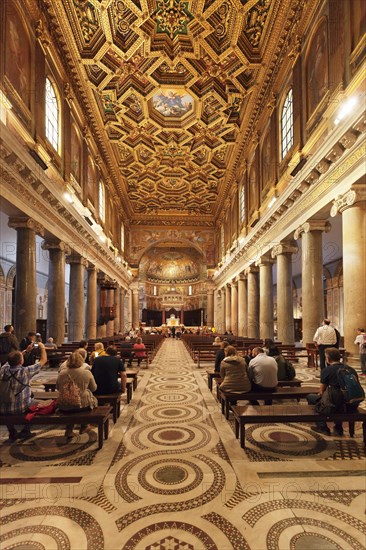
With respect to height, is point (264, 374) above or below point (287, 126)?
below

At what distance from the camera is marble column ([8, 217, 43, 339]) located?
8867 millimetres

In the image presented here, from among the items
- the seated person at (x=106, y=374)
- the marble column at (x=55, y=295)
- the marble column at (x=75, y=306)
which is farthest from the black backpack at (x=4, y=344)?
the marble column at (x=75, y=306)

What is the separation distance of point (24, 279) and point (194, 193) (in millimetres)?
19979

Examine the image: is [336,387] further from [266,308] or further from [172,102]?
[172,102]

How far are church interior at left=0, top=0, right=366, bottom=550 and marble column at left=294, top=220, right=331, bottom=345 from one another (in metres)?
0.06

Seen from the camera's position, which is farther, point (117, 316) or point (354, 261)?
point (117, 316)

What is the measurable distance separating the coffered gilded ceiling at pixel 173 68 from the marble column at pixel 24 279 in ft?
22.9

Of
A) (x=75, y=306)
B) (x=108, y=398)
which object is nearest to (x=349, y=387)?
(x=108, y=398)

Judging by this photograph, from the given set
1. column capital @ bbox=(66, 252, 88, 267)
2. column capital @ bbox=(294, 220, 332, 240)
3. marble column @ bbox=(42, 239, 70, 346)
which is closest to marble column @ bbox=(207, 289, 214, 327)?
column capital @ bbox=(66, 252, 88, 267)

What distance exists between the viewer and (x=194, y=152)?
66.7 ft

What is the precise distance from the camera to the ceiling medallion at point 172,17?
10.6m

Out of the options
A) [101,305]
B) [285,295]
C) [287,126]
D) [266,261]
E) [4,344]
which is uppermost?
[287,126]

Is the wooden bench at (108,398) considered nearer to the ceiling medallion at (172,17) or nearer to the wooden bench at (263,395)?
the wooden bench at (263,395)

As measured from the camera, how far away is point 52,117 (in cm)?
1130
